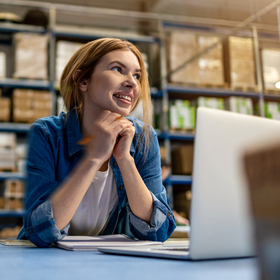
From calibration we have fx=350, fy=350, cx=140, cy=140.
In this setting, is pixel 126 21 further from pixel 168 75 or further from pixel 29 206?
pixel 29 206

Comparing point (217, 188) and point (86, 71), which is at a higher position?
point (86, 71)

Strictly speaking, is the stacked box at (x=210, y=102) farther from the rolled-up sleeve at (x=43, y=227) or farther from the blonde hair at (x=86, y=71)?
the rolled-up sleeve at (x=43, y=227)

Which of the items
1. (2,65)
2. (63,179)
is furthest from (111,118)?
(2,65)

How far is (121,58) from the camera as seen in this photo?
3.80ft

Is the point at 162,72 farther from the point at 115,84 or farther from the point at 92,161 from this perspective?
the point at 92,161

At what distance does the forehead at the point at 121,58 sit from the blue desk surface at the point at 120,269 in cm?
72

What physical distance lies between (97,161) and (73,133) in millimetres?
195

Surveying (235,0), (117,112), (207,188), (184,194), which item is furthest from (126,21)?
(207,188)

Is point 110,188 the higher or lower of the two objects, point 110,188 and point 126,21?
the lower

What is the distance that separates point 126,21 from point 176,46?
110 centimetres

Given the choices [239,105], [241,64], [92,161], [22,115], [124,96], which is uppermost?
[241,64]

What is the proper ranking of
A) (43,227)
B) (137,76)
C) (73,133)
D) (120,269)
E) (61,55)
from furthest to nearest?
(61,55) → (137,76) → (73,133) → (43,227) → (120,269)

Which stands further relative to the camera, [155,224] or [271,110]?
[271,110]

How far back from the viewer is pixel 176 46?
13.3 feet
